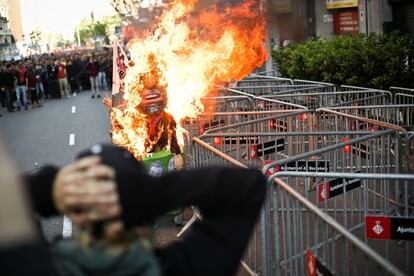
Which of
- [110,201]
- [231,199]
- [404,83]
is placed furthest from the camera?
[404,83]

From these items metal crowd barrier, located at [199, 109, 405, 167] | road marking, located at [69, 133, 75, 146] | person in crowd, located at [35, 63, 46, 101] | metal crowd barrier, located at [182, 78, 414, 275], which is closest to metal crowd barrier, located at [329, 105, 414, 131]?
metal crowd barrier, located at [182, 78, 414, 275]

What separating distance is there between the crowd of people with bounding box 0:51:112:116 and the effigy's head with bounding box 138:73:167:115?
17481 millimetres

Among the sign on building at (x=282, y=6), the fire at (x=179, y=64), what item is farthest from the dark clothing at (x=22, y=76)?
the fire at (x=179, y=64)

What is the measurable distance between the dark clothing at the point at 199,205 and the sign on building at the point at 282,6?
23541 mm

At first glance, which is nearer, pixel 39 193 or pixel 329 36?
pixel 39 193

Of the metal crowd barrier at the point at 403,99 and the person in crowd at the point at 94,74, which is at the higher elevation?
the person in crowd at the point at 94,74

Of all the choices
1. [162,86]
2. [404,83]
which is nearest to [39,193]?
[162,86]

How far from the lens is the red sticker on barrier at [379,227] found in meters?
4.86

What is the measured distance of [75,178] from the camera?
2115 millimetres

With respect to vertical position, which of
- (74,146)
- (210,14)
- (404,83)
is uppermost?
(210,14)

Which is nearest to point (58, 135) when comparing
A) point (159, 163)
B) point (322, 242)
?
point (159, 163)

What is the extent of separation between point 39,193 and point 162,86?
240 inches

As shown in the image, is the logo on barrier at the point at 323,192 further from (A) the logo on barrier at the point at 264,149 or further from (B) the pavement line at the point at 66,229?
(B) the pavement line at the point at 66,229

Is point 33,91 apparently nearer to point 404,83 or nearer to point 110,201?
point 404,83
